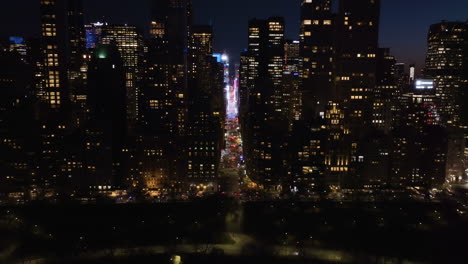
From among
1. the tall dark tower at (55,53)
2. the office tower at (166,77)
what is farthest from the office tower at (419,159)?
the tall dark tower at (55,53)

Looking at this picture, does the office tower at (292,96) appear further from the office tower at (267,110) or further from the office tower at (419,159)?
the office tower at (419,159)

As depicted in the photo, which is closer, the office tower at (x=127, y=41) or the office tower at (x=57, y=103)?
the office tower at (x=57, y=103)

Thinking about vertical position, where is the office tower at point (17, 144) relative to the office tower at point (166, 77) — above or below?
below

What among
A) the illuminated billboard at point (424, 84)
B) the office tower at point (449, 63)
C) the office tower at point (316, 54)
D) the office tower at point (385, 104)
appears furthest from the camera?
the illuminated billboard at point (424, 84)

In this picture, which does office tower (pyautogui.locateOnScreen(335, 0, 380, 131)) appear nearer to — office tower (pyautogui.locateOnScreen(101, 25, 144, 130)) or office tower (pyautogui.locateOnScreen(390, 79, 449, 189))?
office tower (pyautogui.locateOnScreen(390, 79, 449, 189))

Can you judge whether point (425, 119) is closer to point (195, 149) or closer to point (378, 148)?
point (378, 148)

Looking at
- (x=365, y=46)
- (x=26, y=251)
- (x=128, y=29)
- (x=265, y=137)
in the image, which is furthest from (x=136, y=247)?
(x=128, y=29)

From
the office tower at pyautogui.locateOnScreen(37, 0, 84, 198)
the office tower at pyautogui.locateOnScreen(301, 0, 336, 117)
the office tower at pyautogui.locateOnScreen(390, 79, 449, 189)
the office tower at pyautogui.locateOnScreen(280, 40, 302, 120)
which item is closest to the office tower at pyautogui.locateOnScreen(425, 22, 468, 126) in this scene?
the office tower at pyautogui.locateOnScreen(390, 79, 449, 189)
